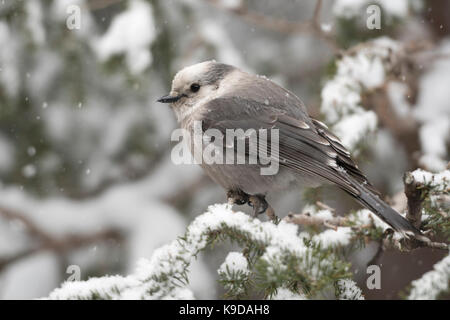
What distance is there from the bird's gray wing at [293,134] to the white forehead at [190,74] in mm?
217

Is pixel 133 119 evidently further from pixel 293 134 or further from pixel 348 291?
pixel 348 291

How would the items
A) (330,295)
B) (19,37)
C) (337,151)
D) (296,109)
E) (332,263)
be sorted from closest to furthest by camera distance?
(332,263) < (330,295) < (337,151) < (296,109) < (19,37)

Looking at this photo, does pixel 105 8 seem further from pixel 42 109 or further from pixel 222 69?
pixel 222 69

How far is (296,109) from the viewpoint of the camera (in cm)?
316

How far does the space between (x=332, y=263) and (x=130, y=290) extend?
2.17 ft

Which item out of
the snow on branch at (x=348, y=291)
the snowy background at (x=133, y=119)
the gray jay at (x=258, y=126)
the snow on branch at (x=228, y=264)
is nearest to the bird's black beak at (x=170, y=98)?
the gray jay at (x=258, y=126)

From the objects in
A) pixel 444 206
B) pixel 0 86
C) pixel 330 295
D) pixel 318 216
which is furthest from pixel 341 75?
pixel 0 86

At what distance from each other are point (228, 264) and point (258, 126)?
1.19 meters

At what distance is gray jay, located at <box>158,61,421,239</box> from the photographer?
2867mm

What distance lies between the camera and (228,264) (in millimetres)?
1977

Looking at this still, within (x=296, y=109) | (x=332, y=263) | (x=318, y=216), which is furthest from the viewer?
(x=296, y=109)

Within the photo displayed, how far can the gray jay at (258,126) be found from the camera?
113 inches

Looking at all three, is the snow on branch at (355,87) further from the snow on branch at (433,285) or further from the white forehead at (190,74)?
the snow on branch at (433,285)

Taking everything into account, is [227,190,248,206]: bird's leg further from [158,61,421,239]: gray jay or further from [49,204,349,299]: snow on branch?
[49,204,349,299]: snow on branch
